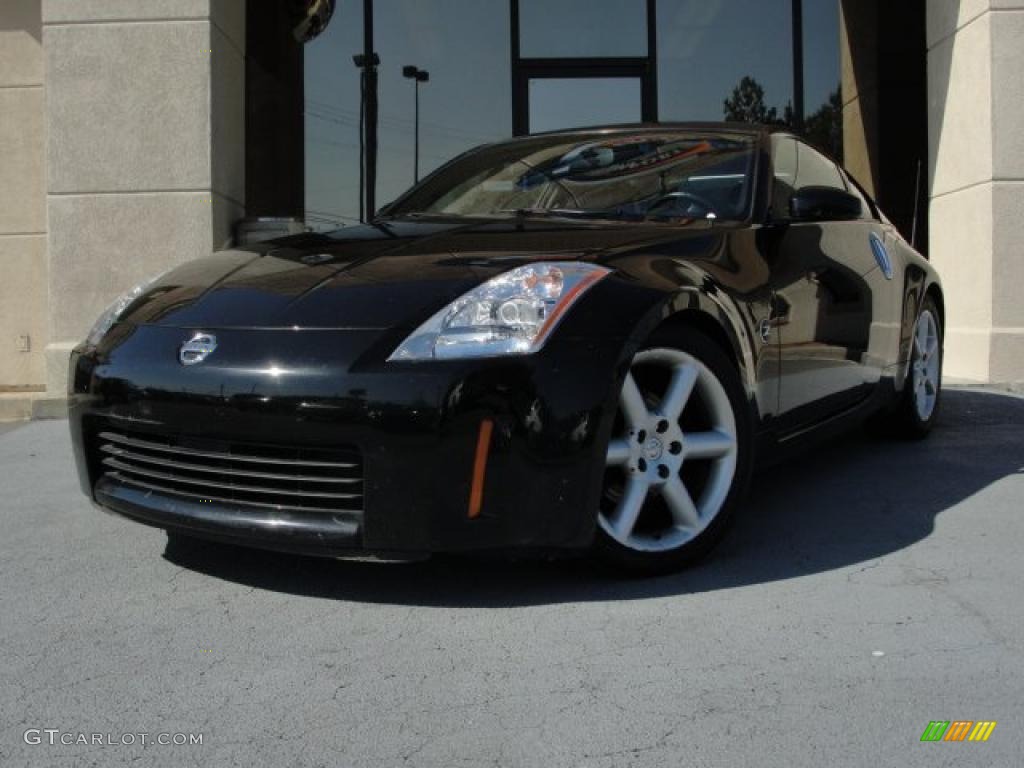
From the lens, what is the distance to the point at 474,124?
9.80 meters

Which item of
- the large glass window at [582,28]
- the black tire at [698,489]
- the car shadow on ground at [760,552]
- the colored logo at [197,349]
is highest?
the large glass window at [582,28]

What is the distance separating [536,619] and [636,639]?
0.87 ft

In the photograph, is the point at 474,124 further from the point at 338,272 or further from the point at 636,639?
the point at 636,639

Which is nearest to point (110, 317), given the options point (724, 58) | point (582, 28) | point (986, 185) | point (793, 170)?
point (793, 170)

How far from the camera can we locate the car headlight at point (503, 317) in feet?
8.05

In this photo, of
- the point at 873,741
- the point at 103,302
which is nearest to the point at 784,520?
the point at 873,741

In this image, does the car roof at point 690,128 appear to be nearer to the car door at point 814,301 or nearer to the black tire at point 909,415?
the car door at point 814,301

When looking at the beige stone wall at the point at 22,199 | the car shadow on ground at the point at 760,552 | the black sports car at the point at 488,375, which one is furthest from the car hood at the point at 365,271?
the beige stone wall at the point at 22,199

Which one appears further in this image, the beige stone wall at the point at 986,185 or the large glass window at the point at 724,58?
the large glass window at the point at 724,58

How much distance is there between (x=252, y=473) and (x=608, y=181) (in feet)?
5.64

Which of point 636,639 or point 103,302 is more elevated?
point 103,302

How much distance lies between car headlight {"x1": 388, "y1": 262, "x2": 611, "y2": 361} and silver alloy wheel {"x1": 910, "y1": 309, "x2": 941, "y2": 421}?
260 centimetres

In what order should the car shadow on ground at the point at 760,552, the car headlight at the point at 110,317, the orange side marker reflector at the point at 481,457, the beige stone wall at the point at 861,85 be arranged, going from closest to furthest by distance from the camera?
the orange side marker reflector at the point at 481,457
the car shadow on ground at the point at 760,552
the car headlight at the point at 110,317
the beige stone wall at the point at 861,85

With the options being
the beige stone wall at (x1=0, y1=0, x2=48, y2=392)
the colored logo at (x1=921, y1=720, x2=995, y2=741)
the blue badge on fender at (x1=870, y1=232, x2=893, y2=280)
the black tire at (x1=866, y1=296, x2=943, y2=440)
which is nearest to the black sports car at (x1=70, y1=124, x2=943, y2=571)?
the blue badge on fender at (x1=870, y1=232, x2=893, y2=280)
